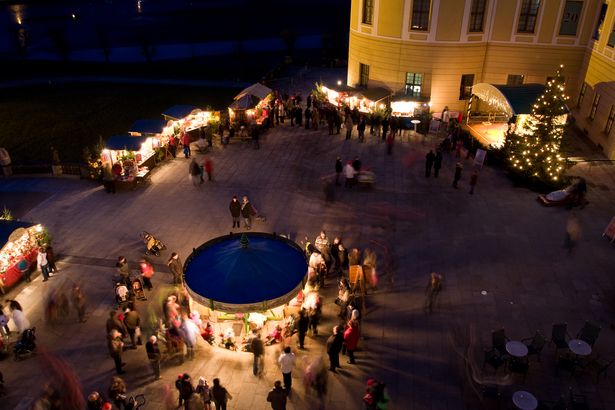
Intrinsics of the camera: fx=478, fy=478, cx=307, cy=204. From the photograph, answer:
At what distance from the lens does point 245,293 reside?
11969mm

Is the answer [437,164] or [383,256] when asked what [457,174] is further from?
[383,256]

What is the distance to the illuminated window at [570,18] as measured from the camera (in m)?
27.5

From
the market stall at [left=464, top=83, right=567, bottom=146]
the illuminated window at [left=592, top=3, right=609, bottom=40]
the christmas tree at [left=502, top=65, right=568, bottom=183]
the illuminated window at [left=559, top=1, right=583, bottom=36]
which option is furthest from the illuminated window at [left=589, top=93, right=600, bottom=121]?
the christmas tree at [left=502, top=65, right=568, bottom=183]

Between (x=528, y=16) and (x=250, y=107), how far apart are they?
17.4m

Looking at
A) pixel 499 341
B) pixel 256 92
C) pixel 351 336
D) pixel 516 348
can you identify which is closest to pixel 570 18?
pixel 256 92

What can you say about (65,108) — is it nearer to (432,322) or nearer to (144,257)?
(144,257)

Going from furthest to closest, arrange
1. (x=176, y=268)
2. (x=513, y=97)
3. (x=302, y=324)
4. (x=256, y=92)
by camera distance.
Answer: (x=256, y=92), (x=513, y=97), (x=176, y=268), (x=302, y=324)

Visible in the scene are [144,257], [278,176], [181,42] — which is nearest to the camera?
[144,257]

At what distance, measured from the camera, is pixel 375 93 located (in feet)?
96.7

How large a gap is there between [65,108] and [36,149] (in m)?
9.76

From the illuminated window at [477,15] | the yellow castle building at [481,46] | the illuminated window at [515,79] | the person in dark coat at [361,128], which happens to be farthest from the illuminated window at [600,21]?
the person in dark coat at [361,128]

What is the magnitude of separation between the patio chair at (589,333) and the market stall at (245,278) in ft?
23.7

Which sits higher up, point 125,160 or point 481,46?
point 481,46

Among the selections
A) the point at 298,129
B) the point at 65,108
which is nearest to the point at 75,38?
the point at 65,108
